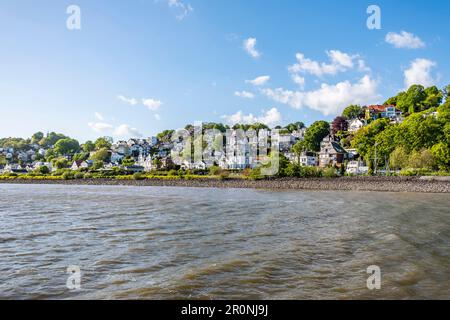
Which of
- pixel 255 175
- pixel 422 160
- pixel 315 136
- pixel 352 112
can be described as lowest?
pixel 255 175

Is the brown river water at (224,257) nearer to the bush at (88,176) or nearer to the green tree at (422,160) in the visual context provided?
the green tree at (422,160)

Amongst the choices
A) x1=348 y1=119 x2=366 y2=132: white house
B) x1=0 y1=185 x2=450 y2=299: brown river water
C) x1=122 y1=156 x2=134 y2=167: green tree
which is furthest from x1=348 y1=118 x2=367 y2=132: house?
x1=0 y1=185 x2=450 y2=299: brown river water

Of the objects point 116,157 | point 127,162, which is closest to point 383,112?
point 127,162

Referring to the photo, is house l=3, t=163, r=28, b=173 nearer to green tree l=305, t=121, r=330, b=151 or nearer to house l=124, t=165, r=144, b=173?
house l=124, t=165, r=144, b=173

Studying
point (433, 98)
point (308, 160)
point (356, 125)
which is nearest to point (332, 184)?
point (308, 160)

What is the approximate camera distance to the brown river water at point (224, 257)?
981cm

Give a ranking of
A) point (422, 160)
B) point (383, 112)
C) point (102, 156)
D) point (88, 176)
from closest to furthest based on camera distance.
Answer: point (422, 160) → point (88, 176) → point (383, 112) → point (102, 156)

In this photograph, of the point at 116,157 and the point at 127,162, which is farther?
the point at 116,157

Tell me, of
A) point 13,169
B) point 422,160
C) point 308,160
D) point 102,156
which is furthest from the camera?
point 102,156

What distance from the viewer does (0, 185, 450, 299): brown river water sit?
9812 millimetres

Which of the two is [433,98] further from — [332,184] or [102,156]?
[102,156]

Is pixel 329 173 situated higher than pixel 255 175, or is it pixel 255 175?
pixel 329 173

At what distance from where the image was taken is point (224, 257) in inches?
528
